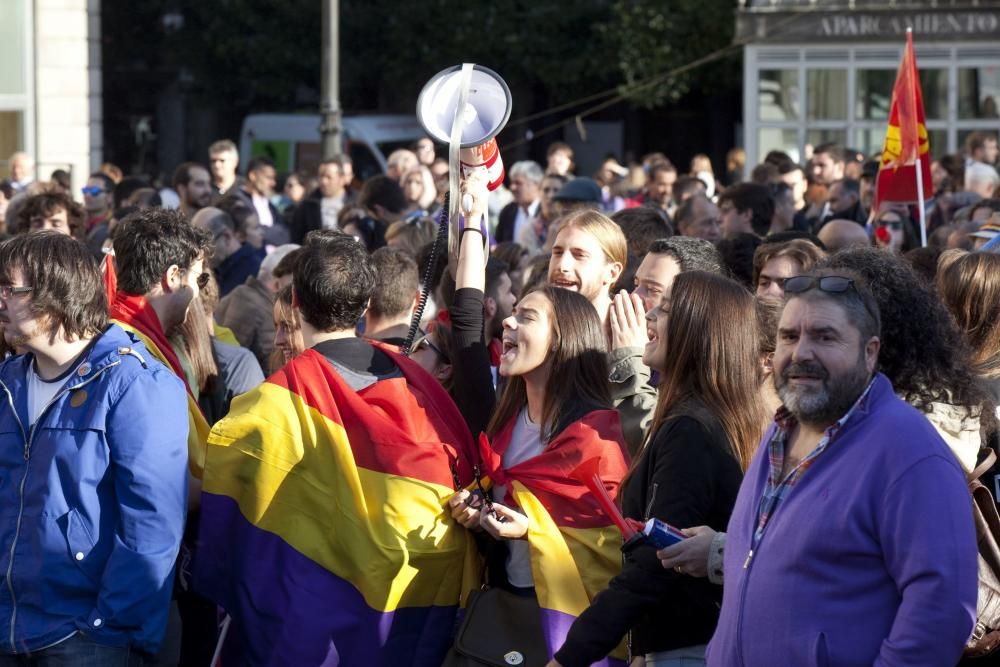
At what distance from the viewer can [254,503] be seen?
4289 mm

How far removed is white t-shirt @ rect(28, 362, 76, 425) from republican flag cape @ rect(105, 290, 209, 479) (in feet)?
1.63

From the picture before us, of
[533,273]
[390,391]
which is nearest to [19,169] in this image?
[533,273]

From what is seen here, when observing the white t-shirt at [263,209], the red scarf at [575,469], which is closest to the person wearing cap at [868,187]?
the white t-shirt at [263,209]

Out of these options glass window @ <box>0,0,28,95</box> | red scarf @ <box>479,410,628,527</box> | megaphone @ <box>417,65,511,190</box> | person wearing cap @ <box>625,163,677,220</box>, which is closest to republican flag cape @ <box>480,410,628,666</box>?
red scarf @ <box>479,410,628,527</box>

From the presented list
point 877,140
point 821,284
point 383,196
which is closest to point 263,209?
point 383,196

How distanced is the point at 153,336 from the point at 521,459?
1.32 meters

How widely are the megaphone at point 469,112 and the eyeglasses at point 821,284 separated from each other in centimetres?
167

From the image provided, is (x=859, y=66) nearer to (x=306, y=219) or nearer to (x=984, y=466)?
(x=306, y=219)

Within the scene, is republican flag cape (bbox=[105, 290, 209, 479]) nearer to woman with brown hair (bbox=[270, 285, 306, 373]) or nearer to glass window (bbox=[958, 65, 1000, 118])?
woman with brown hair (bbox=[270, 285, 306, 373])

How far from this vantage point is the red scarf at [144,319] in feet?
15.8

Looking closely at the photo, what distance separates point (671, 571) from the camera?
3736 millimetres

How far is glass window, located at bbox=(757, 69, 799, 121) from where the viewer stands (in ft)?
68.3

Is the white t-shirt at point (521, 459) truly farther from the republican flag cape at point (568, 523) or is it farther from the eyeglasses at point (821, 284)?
the eyeglasses at point (821, 284)

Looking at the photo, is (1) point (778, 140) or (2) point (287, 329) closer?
(2) point (287, 329)
